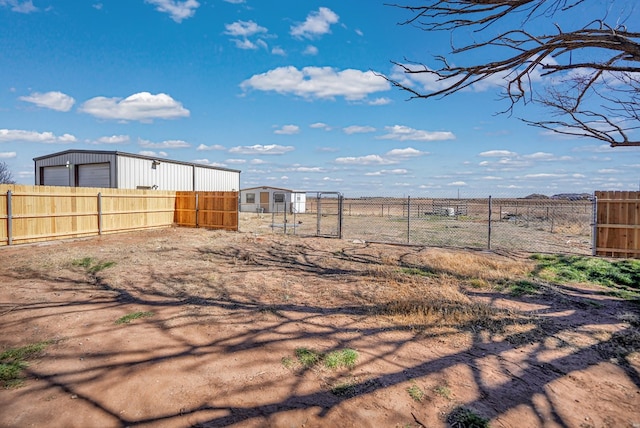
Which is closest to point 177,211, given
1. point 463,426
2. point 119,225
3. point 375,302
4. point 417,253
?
point 119,225

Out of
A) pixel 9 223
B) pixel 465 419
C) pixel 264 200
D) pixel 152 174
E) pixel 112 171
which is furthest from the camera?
pixel 264 200

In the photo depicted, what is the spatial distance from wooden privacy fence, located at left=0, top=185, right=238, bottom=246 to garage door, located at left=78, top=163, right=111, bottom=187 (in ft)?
10.5

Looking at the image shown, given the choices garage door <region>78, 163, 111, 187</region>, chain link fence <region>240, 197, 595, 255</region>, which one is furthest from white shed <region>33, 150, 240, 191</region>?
chain link fence <region>240, 197, 595, 255</region>

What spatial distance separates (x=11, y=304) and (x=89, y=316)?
5.45 ft

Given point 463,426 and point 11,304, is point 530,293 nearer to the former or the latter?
point 463,426

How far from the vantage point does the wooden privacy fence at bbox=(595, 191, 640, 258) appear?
9.80 meters

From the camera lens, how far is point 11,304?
5461 mm

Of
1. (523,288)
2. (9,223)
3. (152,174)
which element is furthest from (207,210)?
(523,288)

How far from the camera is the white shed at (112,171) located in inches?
712

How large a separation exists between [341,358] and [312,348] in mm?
393

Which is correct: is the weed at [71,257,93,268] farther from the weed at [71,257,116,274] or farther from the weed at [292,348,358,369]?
the weed at [292,348,358,369]

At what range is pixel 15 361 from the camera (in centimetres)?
357

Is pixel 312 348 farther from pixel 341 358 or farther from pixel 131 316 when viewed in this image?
pixel 131 316

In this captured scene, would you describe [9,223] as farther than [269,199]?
No
